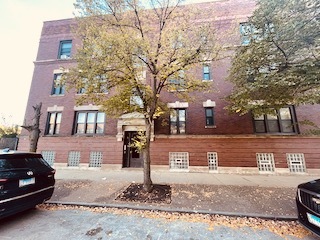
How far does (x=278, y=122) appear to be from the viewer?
10.6 m

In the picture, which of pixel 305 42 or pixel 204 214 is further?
pixel 305 42

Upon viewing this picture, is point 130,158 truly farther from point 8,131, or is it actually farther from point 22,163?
point 8,131

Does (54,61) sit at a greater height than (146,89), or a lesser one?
greater

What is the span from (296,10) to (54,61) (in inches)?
653

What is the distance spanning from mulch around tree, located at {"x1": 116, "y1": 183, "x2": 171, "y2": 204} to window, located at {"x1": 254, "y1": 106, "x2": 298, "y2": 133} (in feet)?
26.8

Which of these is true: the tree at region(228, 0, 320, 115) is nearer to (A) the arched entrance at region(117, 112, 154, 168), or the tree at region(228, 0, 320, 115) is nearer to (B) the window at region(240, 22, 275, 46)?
(B) the window at region(240, 22, 275, 46)

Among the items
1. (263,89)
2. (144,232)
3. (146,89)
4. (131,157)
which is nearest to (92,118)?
(131,157)

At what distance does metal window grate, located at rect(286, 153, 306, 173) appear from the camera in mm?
9781

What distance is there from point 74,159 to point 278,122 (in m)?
15.2

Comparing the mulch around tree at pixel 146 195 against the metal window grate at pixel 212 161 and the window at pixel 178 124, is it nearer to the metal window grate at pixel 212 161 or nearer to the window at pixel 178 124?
the metal window grate at pixel 212 161

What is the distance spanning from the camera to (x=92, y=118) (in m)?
12.5

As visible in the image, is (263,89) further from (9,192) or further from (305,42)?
(9,192)

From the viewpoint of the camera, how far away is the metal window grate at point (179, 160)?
35.2 feet

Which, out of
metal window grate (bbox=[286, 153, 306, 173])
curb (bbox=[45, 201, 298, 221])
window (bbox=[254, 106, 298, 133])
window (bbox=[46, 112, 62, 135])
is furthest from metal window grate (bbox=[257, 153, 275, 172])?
window (bbox=[46, 112, 62, 135])
